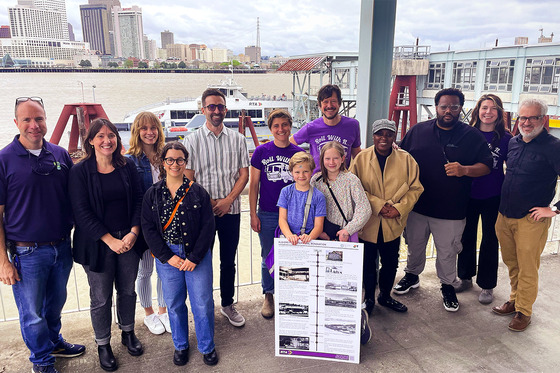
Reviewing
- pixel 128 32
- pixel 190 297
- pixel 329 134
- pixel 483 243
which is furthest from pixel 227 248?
pixel 128 32

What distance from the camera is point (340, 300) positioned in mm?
2418

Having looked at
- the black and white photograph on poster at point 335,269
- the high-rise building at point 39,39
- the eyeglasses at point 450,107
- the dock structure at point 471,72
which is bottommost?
the black and white photograph on poster at point 335,269

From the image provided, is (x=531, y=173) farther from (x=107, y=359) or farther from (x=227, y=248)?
(x=107, y=359)

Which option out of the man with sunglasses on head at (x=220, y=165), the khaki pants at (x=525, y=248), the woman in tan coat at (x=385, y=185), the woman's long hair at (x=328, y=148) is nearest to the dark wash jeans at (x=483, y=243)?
the khaki pants at (x=525, y=248)

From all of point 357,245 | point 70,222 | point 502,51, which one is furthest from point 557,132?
point 70,222

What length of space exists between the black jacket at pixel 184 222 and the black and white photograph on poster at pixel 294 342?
2.57 ft

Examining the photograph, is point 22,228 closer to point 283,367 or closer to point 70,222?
point 70,222

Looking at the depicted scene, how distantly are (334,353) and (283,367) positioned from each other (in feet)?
1.14

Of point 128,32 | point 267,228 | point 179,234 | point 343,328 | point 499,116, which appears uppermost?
point 128,32

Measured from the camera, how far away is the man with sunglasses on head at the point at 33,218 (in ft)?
6.95

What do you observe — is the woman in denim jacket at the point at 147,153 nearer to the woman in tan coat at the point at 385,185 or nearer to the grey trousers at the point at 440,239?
the woman in tan coat at the point at 385,185

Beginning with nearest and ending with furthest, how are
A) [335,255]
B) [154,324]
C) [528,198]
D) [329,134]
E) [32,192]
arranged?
[32,192]
[335,255]
[528,198]
[154,324]
[329,134]

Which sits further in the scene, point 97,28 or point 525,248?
→ point 97,28

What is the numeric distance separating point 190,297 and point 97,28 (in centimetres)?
8218
